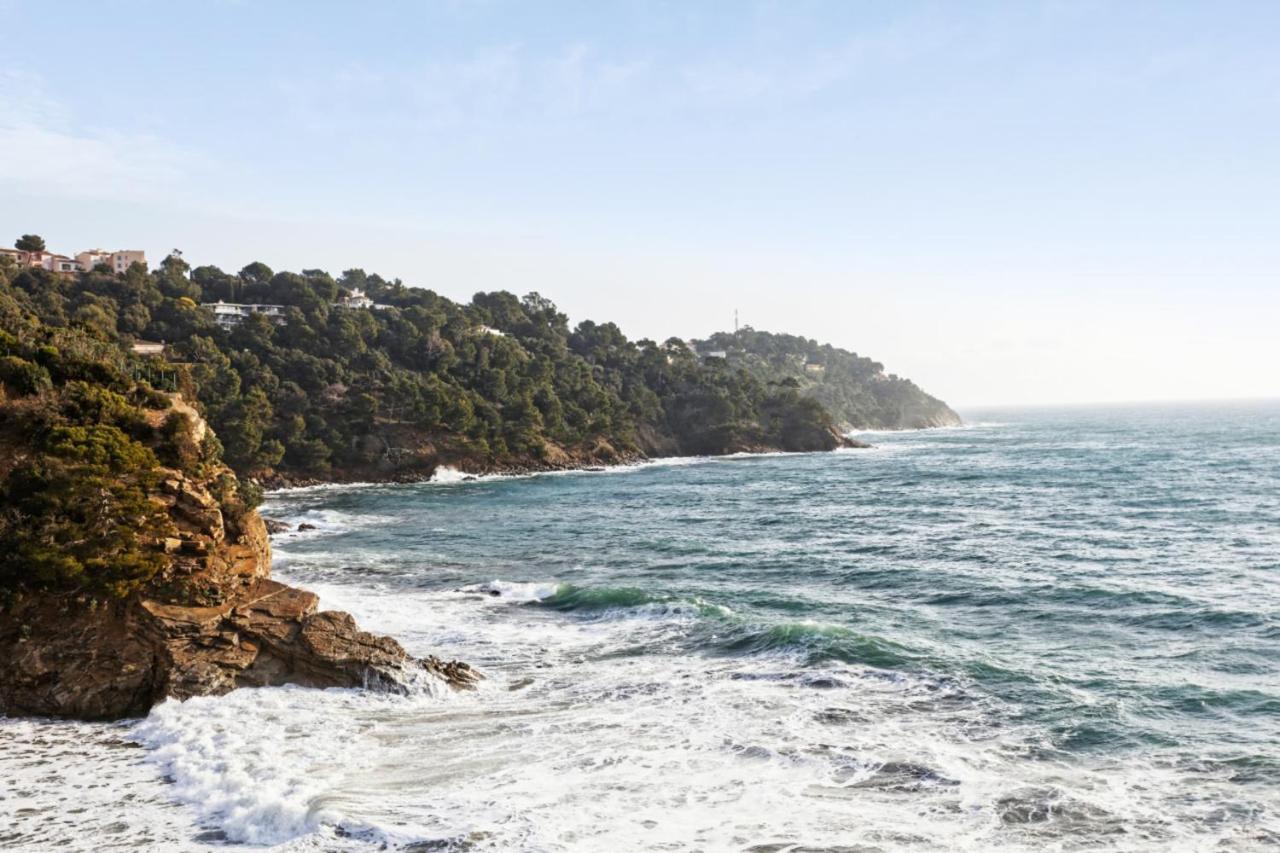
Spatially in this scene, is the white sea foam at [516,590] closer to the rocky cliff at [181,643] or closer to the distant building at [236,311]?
the rocky cliff at [181,643]

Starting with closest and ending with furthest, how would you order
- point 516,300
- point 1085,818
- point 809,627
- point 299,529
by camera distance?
point 1085,818 → point 809,627 → point 299,529 → point 516,300

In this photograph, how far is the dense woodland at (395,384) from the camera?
80000 millimetres

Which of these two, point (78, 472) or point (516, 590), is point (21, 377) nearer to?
point (78, 472)

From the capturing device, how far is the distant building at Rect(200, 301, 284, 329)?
106250mm

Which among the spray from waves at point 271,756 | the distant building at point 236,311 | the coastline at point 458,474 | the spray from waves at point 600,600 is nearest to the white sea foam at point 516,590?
the spray from waves at point 600,600

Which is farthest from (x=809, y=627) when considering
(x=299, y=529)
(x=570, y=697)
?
(x=299, y=529)

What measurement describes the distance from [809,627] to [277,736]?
1574 cm

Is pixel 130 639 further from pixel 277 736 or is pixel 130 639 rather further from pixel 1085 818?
pixel 1085 818

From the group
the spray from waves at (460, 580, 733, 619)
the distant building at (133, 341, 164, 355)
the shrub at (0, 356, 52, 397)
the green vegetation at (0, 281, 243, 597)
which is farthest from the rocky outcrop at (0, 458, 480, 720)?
the distant building at (133, 341, 164, 355)

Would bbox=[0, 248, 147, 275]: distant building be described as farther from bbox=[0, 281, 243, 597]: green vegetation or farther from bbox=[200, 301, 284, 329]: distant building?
bbox=[0, 281, 243, 597]: green vegetation

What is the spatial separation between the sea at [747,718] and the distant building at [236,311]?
243 ft

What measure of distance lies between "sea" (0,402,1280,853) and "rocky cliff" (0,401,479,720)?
29.6 inches

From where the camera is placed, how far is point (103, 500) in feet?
71.8

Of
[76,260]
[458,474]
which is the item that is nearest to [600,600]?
[458,474]
